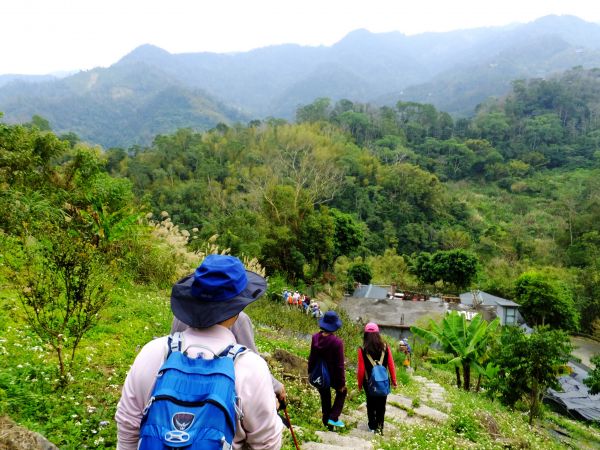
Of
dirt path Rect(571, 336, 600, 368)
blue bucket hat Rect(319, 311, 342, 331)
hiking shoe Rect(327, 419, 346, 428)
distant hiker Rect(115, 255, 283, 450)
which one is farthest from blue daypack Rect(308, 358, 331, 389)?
dirt path Rect(571, 336, 600, 368)

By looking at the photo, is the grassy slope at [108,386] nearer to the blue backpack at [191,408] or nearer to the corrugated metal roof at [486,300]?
the blue backpack at [191,408]

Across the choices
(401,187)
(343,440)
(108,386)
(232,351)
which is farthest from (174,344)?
(401,187)

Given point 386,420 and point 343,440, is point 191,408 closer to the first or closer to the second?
point 343,440

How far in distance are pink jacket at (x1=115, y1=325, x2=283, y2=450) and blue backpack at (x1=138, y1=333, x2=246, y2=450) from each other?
74 mm

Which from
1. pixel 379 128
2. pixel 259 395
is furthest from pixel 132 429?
pixel 379 128

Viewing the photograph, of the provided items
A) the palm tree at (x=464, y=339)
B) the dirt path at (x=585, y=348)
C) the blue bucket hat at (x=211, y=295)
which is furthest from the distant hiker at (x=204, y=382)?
the dirt path at (x=585, y=348)

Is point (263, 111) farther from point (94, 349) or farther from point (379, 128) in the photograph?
point (94, 349)

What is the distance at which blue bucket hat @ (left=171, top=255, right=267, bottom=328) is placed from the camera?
1.42 metres

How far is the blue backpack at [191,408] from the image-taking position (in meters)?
1.17

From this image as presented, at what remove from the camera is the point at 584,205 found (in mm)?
38094

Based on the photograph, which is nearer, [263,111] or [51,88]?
[51,88]

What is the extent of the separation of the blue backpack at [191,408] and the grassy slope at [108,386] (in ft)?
6.68

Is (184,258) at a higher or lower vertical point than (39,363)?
lower

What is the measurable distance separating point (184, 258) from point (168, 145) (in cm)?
3992
